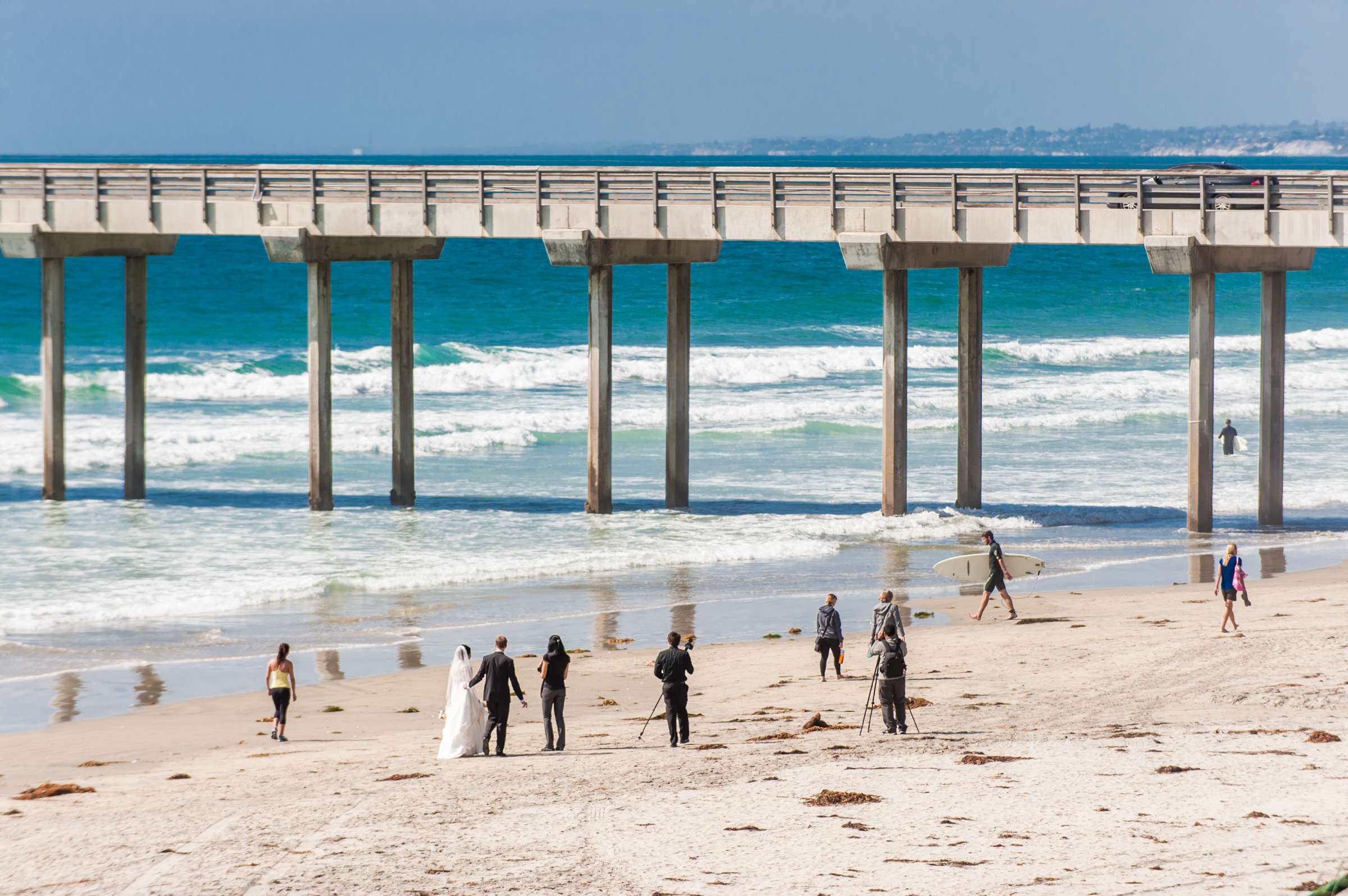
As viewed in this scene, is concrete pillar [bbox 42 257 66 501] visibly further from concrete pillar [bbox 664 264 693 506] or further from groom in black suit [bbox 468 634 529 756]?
groom in black suit [bbox 468 634 529 756]

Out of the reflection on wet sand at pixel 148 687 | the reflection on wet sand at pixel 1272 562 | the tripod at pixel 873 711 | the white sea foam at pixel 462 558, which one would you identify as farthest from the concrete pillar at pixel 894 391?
the reflection on wet sand at pixel 148 687

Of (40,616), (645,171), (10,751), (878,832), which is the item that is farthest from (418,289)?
(878,832)

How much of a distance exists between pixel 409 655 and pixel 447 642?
2.72 feet

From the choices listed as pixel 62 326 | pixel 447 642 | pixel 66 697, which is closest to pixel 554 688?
pixel 447 642

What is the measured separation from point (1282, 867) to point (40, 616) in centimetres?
1770

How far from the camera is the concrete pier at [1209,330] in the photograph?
28.1m

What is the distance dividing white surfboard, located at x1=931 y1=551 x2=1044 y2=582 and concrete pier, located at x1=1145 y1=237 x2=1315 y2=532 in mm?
5304

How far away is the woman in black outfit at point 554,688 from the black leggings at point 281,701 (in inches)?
112

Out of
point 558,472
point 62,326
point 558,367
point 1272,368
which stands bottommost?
point 558,472

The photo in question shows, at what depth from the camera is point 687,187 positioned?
30.5 metres

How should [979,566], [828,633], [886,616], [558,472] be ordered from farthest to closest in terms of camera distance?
[558,472] → [979,566] → [828,633] → [886,616]

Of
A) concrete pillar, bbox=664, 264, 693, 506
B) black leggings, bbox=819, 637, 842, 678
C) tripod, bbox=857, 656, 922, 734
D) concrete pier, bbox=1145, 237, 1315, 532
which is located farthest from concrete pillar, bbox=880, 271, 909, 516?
tripod, bbox=857, 656, 922, 734

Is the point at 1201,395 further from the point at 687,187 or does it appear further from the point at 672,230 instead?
the point at 687,187

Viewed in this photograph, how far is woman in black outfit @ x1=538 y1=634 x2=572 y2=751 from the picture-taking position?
53.4ft
